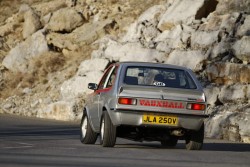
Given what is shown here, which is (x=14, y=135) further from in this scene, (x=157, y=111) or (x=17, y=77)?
(x=17, y=77)

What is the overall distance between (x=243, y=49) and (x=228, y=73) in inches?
49.0

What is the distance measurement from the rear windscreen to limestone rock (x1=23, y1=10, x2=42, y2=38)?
80.9ft

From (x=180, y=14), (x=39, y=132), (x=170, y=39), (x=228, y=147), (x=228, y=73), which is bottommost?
(x=39, y=132)

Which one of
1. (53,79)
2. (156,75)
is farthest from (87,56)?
(156,75)

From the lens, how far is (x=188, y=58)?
29.0 metres

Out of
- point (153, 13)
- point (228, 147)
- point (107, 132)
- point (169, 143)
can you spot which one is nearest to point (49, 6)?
point (153, 13)

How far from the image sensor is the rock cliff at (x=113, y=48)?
2581cm

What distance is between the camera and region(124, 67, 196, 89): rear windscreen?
50.5 ft

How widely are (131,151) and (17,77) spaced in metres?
23.1

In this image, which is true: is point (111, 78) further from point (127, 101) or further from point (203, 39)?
point (203, 39)

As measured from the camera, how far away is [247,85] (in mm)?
24953

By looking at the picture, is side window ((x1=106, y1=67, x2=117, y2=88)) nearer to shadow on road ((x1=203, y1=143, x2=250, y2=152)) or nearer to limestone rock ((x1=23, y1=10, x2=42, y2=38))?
shadow on road ((x1=203, y1=143, x2=250, y2=152))

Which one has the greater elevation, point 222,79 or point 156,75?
point 156,75

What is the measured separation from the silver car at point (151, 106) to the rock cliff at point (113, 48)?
5655 mm
